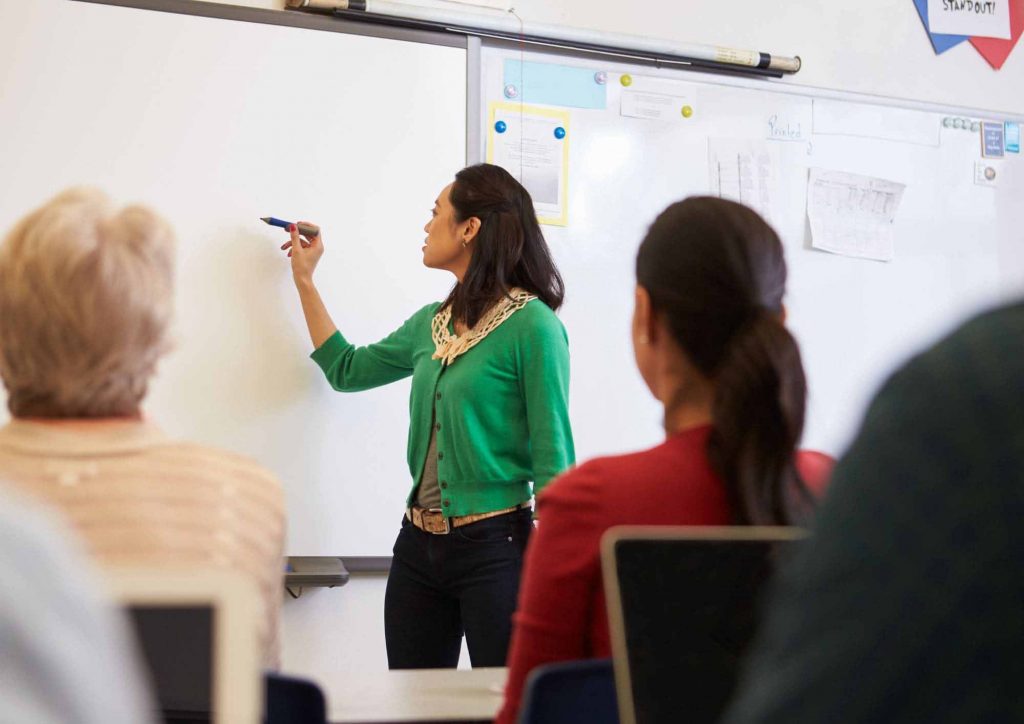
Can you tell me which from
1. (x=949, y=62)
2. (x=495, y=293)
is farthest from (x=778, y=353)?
(x=949, y=62)

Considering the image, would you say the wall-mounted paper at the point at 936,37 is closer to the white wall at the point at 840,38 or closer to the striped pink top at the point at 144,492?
the white wall at the point at 840,38

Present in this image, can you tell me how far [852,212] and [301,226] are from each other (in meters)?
1.66

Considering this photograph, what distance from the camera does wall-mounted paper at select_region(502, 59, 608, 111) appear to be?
2982mm

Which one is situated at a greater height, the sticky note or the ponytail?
the sticky note

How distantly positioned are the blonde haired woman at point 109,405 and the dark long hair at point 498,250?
1.16 meters

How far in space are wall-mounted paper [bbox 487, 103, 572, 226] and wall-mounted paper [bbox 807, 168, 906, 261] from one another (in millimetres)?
797

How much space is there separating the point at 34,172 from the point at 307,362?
0.71 m

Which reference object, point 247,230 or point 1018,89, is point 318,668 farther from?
point 1018,89

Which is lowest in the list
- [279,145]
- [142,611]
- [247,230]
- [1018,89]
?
[142,611]

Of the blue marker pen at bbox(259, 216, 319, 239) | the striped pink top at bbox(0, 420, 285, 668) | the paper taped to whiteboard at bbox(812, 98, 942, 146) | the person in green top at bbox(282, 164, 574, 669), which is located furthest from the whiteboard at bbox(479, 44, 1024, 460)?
the striped pink top at bbox(0, 420, 285, 668)

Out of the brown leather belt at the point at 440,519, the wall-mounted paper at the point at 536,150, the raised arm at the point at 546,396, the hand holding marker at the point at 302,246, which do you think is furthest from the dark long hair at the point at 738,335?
the wall-mounted paper at the point at 536,150

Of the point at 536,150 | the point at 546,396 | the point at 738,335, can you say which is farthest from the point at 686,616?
the point at 536,150

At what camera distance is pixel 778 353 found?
1.24 m

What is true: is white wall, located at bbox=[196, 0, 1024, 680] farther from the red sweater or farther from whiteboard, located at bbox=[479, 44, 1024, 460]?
the red sweater
